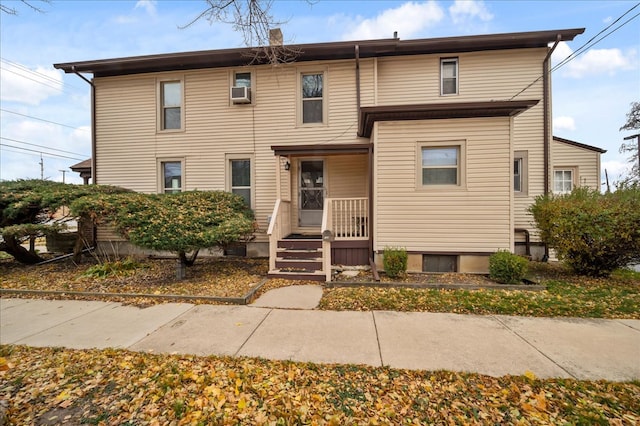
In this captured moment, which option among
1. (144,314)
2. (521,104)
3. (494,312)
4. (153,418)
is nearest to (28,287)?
(144,314)

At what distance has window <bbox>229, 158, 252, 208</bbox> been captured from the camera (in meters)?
8.54

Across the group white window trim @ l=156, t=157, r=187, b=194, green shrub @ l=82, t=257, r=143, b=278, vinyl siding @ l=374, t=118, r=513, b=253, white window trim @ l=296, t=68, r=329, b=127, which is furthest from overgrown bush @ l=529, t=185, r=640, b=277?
white window trim @ l=156, t=157, r=187, b=194

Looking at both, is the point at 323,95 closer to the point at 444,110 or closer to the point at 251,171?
the point at 251,171

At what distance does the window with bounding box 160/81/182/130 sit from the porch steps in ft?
18.7

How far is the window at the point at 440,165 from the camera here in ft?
20.3

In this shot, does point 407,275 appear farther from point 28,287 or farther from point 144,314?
point 28,287

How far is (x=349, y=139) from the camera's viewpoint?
7.99m

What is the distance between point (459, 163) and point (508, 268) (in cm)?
240

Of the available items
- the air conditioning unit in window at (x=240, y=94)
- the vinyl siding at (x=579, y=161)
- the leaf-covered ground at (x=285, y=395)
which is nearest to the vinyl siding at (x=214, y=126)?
the air conditioning unit in window at (x=240, y=94)

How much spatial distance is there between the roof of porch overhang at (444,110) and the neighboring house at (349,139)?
0.03 meters

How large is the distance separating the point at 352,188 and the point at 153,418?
682 centimetres

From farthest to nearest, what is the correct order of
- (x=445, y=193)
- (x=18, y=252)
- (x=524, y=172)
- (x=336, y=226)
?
(x=524, y=172) < (x=18, y=252) < (x=336, y=226) < (x=445, y=193)

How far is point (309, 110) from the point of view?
8312 mm

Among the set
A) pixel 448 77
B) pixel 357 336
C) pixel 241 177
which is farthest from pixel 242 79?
pixel 357 336
